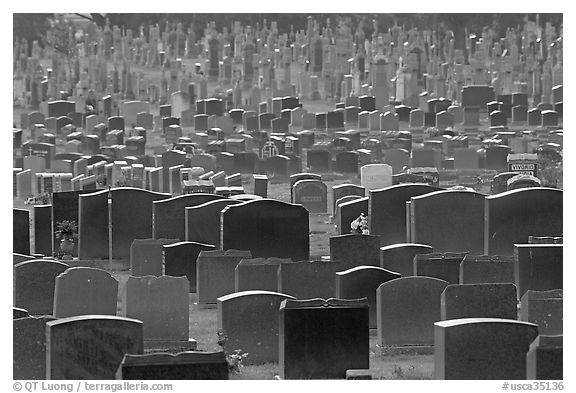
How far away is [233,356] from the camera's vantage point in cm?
1472

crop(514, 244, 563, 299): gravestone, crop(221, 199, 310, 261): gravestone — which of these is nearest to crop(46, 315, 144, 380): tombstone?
crop(514, 244, 563, 299): gravestone

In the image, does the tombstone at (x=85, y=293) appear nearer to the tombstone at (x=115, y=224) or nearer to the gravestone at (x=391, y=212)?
the tombstone at (x=115, y=224)

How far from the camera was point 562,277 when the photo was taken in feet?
55.9

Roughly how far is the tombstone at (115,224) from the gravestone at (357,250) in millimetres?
3413

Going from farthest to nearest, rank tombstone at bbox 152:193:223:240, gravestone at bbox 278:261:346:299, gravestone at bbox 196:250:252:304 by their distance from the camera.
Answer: tombstone at bbox 152:193:223:240 < gravestone at bbox 196:250:252:304 < gravestone at bbox 278:261:346:299

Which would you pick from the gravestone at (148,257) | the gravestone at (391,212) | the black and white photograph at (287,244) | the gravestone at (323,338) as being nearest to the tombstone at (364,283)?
the black and white photograph at (287,244)

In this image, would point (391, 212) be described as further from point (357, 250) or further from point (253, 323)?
point (253, 323)

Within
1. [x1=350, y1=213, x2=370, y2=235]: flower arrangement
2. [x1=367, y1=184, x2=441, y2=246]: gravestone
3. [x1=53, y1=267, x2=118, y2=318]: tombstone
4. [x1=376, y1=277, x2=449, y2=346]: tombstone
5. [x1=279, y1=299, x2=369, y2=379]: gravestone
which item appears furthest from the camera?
[x1=350, y1=213, x2=370, y2=235]: flower arrangement

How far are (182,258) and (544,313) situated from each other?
→ 508 centimetres

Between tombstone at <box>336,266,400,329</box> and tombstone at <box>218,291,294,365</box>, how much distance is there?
1257 millimetres

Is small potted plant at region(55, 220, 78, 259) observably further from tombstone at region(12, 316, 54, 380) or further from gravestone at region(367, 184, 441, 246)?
tombstone at region(12, 316, 54, 380)

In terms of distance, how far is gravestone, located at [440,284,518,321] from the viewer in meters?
14.8

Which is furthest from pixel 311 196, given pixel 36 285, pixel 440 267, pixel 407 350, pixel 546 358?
pixel 546 358
